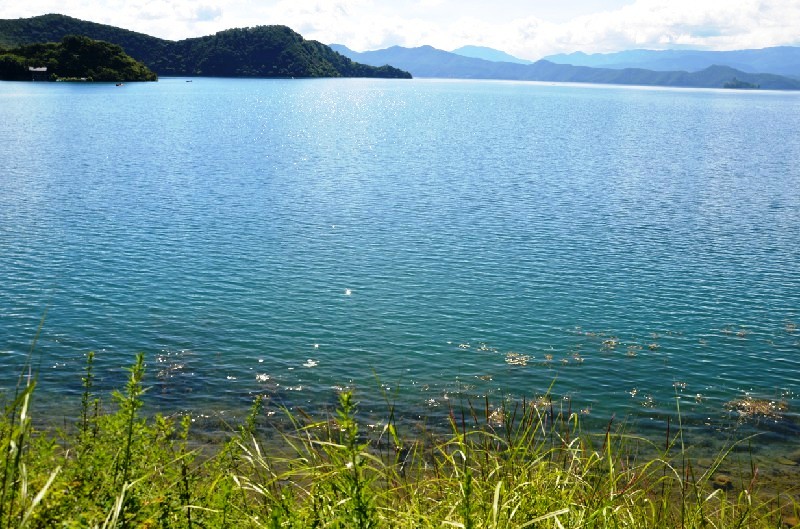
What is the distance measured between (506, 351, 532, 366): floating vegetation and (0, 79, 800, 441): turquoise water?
0.46ft

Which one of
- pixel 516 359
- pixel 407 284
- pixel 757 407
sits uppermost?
pixel 407 284

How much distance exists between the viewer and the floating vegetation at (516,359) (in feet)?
94.7

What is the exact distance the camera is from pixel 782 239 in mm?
48781

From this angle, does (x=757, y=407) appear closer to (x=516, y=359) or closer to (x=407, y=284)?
(x=516, y=359)

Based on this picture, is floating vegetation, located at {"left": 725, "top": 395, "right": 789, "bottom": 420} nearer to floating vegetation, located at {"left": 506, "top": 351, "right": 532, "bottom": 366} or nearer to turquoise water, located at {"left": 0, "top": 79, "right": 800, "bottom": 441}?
turquoise water, located at {"left": 0, "top": 79, "right": 800, "bottom": 441}

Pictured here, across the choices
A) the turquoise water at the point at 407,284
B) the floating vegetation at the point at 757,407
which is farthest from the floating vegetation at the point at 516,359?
the floating vegetation at the point at 757,407

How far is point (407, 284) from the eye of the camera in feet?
126

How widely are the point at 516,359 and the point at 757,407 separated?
29.9ft

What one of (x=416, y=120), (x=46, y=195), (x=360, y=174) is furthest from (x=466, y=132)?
(x=46, y=195)

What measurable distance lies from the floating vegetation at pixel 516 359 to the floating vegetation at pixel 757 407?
303 inches

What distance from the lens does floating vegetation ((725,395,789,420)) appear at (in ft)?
82.4

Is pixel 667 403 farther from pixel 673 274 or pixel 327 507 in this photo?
pixel 327 507

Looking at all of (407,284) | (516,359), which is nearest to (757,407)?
(516,359)

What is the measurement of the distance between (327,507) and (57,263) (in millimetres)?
36687
